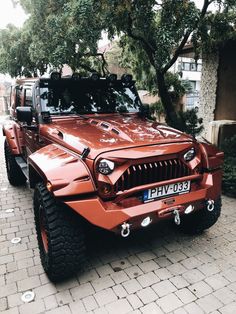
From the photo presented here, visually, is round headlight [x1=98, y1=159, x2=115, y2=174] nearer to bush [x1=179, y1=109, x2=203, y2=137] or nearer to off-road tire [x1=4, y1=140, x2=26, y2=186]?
off-road tire [x1=4, y1=140, x2=26, y2=186]

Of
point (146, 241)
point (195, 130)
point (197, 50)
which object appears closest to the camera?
point (146, 241)

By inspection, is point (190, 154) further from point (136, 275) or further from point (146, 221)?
point (136, 275)

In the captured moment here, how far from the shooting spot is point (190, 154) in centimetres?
324

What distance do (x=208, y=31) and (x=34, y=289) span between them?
5.85 metres

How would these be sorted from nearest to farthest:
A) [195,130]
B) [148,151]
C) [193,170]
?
[148,151]
[193,170]
[195,130]

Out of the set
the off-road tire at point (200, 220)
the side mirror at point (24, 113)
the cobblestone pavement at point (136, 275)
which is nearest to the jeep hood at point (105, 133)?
the side mirror at point (24, 113)

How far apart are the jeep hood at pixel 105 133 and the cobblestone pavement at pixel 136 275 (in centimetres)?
135

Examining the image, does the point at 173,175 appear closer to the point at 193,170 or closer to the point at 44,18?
the point at 193,170

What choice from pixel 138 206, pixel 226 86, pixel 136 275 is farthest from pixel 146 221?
pixel 226 86

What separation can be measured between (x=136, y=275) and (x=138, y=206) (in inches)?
34.0

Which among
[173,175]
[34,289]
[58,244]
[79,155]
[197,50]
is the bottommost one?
[34,289]

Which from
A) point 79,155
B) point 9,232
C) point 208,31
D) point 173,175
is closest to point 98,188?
point 79,155

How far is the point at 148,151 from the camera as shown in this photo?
2.95 m

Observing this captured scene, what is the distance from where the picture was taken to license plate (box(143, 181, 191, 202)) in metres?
2.93
